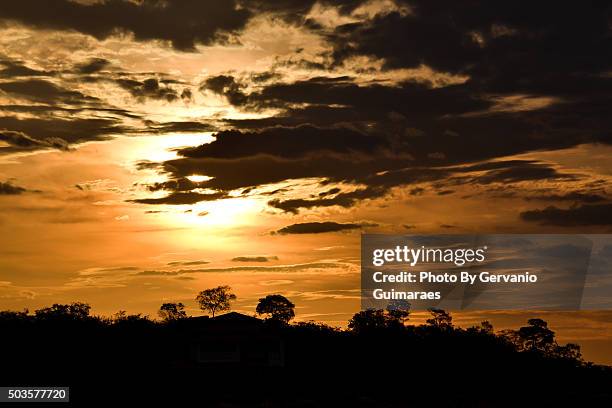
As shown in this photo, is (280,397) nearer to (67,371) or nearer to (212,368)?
(212,368)

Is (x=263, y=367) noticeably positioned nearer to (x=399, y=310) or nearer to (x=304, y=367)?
(x=304, y=367)

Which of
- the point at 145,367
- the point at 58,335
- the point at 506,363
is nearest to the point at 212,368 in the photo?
the point at 145,367

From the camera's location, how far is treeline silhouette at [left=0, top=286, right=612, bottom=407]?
229 ft

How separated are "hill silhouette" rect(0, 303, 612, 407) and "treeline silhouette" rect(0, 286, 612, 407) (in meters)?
0.13

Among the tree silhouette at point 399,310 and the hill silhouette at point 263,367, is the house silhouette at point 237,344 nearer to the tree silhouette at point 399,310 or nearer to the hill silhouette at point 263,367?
the hill silhouette at point 263,367

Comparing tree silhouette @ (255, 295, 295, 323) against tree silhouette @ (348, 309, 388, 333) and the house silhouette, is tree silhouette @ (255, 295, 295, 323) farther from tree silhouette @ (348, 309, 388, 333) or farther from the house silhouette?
the house silhouette

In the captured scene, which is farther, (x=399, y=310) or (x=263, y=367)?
(x=399, y=310)

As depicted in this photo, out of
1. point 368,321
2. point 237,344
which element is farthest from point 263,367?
point 368,321

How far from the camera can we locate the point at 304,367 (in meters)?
82.9

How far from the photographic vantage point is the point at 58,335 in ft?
281

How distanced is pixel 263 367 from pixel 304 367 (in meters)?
4.44

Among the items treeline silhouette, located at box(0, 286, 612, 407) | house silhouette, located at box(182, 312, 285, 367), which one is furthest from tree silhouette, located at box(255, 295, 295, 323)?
house silhouette, located at box(182, 312, 285, 367)

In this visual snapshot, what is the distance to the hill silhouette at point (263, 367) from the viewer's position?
69562 mm

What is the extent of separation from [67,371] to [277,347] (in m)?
18.8
